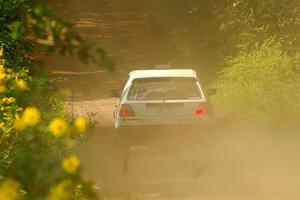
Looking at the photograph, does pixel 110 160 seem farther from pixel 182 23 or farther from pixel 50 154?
pixel 182 23

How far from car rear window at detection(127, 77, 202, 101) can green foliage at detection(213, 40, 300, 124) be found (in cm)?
307

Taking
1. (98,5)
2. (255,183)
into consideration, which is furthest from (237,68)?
(98,5)

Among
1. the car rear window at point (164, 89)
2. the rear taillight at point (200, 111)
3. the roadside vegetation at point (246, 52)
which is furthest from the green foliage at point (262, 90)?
the rear taillight at point (200, 111)

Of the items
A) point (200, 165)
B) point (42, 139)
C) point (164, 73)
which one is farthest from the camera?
point (164, 73)

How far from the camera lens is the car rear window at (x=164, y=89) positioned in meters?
13.1

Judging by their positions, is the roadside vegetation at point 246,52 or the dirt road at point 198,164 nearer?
the dirt road at point 198,164

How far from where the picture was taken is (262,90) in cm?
1678

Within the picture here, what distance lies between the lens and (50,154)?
13.9ft

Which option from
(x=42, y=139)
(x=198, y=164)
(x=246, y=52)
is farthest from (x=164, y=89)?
(x=42, y=139)

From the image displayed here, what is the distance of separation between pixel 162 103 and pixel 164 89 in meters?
0.39

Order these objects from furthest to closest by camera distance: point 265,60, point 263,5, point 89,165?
point 263,5, point 265,60, point 89,165

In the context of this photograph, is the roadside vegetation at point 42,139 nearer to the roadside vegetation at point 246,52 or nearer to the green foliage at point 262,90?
the green foliage at point 262,90

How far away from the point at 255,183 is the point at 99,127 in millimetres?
7898

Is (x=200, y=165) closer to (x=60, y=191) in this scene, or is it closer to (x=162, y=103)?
(x=162, y=103)
